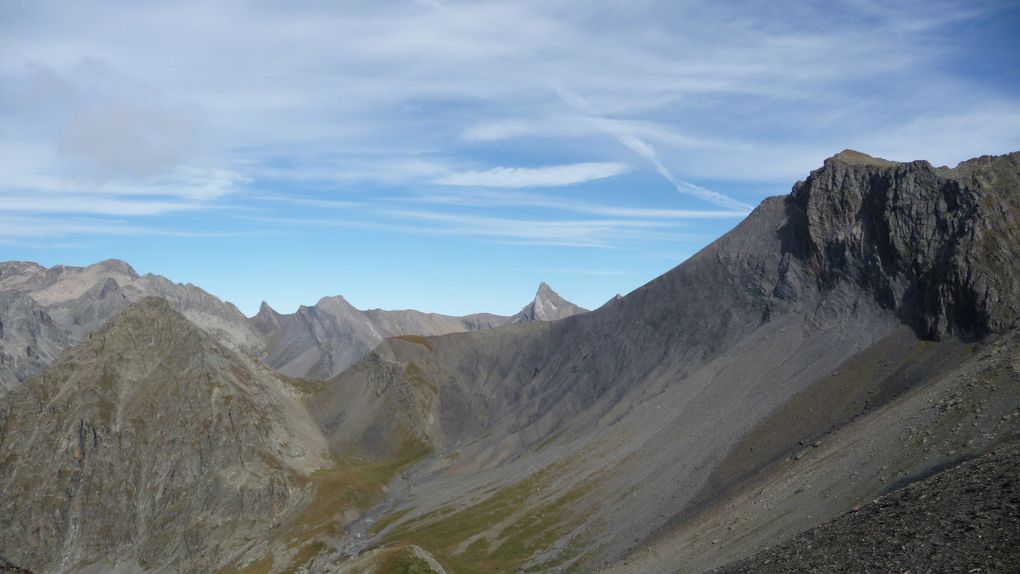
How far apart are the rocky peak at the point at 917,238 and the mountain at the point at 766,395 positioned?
0.30 meters

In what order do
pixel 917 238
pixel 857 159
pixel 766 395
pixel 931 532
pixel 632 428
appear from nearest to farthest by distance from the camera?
pixel 931 532 → pixel 766 395 → pixel 917 238 → pixel 632 428 → pixel 857 159

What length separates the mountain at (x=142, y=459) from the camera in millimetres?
134375

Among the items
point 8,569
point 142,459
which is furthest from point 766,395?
point 142,459

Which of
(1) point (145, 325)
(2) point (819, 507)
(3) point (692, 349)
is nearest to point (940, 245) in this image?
(3) point (692, 349)

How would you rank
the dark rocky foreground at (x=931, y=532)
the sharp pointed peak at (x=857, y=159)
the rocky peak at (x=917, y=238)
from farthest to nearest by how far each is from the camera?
→ the sharp pointed peak at (x=857, y=159) → the rocky peak at (x=917, y=238) → the dark rocky foreground at (x=931, y=532)

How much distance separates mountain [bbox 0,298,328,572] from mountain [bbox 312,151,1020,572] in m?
24.6

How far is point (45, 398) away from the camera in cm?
15150

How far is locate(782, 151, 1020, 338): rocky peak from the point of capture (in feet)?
318

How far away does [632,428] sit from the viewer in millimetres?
121188

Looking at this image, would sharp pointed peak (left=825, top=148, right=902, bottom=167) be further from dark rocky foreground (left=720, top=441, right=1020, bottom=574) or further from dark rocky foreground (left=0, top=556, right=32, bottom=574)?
dark rocky foreground (left=0, top=556, right=32, bottom=574)

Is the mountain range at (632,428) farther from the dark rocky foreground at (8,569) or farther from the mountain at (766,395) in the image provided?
the dark rocky foreground at (8,569)

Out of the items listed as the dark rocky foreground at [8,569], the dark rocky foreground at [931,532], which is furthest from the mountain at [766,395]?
the dark rocky foreground at [8,569]

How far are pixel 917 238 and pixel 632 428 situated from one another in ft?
164

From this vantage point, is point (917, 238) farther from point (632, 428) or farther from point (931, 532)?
point (931, 532)
